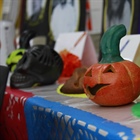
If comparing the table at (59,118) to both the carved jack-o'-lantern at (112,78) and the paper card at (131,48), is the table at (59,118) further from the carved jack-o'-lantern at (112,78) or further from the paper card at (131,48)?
the paper card at (131,48)

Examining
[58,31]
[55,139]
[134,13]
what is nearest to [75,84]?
[55,139]

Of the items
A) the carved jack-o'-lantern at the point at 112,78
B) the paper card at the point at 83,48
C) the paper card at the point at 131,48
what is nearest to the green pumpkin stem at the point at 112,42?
the carved jack-o'-lantern at the point at 112,78

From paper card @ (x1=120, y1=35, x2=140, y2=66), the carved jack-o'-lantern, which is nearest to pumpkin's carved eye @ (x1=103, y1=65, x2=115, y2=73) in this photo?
the carved jack-o'-lantern

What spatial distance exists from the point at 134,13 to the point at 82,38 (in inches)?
8.7

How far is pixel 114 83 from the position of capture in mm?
574

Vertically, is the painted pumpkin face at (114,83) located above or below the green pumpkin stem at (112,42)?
below

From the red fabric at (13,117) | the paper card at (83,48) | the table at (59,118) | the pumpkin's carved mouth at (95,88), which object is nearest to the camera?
the table at (59,118)

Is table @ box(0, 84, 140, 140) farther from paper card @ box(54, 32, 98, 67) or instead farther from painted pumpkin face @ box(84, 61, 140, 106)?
paper card @ box(54, 32, 98, 67)

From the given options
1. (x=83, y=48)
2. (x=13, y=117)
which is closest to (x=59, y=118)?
(x=13, y=117)

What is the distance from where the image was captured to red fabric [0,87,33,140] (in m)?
0.79

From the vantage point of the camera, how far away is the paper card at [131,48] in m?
0.82

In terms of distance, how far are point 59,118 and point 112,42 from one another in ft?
0.58

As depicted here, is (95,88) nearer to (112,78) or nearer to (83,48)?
(112,78)

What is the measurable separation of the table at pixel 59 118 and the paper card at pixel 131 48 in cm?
21
